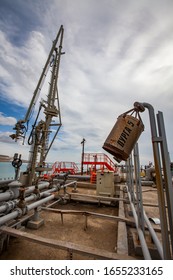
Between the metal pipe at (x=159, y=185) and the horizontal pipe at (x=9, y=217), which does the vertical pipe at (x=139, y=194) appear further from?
the horizontal pipe at (x=9, y=217)

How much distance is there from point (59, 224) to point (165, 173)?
3.34 meters

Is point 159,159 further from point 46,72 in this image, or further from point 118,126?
point 46,72

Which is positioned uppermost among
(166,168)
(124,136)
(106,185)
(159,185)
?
(124,136)

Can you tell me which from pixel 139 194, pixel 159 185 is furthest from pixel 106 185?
pixel 159 185

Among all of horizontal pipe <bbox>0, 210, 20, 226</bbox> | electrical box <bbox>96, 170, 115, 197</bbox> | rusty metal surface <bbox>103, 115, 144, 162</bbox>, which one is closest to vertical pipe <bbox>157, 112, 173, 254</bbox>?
rusty metal surface <bbox>103, 115, 144, 162</bbox>

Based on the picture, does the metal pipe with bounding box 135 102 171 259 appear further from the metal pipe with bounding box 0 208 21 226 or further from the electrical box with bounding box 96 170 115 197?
the electrical box with bounding box 96 170 115 197

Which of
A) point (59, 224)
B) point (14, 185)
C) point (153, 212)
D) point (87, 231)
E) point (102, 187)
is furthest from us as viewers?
point (102, 187)

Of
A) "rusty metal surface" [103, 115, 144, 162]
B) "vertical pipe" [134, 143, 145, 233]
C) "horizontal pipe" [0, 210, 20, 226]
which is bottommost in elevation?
"horizontal pipe" [0, 210, 20, 226]

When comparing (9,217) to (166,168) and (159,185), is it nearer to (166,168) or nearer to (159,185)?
(159,185)

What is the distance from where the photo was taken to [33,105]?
861 centimetres

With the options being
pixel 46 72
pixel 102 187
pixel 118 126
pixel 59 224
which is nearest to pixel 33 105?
pixel 46 72

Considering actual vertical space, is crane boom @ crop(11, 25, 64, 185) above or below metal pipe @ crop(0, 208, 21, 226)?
above

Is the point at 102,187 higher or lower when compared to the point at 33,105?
lower

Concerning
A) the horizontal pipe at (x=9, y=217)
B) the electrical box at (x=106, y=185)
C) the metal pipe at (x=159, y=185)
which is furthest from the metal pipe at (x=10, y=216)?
the electrical box at (x=106, y=185)
